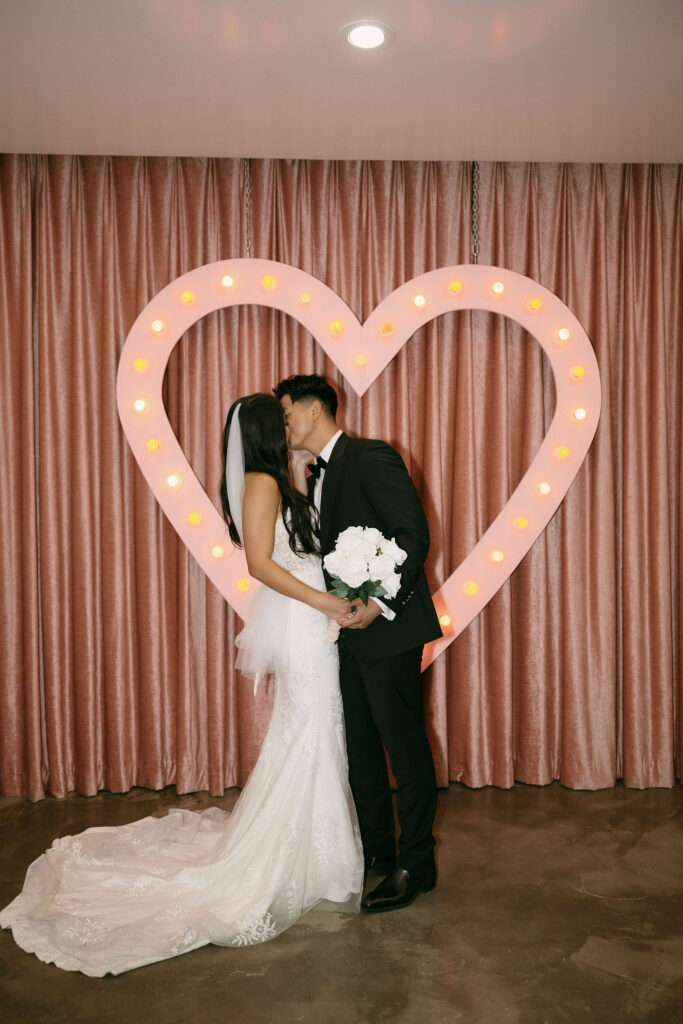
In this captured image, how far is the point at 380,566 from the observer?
221 cm

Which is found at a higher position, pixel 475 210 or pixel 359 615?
pixel 475 210

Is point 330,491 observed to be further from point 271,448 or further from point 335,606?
point 335,606

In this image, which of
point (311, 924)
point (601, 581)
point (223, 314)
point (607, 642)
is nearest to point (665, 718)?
point (607, 642)

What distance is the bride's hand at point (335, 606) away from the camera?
2.33 m

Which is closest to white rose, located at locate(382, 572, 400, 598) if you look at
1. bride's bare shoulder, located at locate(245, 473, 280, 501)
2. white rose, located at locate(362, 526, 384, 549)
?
white rose, located at locate(362, 526, 384, 549)

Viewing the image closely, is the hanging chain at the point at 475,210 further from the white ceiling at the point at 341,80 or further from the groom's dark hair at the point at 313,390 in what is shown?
the groom's dark hair at the point at 313,390

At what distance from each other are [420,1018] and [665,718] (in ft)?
6.34

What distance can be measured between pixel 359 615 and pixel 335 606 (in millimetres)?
81

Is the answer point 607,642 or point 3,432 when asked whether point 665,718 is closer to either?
point 607,642

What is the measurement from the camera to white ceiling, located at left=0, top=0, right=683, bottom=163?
2.14 meters

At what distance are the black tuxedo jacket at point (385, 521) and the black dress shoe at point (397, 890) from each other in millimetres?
709

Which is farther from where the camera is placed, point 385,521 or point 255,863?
point 385,521

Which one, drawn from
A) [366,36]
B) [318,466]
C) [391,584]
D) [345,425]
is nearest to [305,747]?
[391,584]

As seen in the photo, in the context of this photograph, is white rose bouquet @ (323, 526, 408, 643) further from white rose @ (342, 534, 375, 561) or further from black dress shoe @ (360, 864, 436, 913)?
black dress shoe @ (360, 864, 436, 913)
